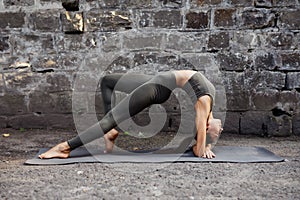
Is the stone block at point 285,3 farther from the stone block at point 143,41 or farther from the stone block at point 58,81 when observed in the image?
the stone block at point 58,81

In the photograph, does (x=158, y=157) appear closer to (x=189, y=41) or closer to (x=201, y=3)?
(x=189, y=41)

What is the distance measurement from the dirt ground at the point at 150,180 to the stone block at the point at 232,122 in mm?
902

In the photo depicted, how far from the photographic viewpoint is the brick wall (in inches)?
159

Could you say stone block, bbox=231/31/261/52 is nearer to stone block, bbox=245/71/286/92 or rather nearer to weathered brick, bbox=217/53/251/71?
weathered brick, bbox=217/53/251/71

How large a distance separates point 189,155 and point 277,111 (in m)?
1.45

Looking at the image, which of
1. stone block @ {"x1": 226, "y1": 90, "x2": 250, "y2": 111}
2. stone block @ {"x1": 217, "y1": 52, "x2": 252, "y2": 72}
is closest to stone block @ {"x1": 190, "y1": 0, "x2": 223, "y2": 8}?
stone block @ {"x1": 217, "y1": 52, "x2": 252, "y2": 72}

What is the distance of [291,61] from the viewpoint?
4.03m

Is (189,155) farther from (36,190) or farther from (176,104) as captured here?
(36,190)

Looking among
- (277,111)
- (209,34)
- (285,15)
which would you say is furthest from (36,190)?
(285,15)

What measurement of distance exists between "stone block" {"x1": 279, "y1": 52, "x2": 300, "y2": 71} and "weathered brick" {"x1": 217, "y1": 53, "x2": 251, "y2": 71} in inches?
14.6

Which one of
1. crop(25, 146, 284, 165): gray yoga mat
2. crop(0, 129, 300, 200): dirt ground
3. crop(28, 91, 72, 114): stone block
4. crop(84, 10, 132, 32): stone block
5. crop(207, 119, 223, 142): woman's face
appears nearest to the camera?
crop(0, 129, 300, 200): dirt ground

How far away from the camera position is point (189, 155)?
3.20m

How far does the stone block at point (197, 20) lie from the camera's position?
4031mm

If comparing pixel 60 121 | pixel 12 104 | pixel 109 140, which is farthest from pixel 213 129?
pixel 12 104
